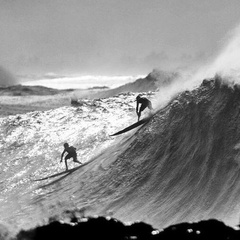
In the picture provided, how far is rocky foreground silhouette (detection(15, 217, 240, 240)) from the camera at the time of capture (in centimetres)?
1540

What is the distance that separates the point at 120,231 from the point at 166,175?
12.0 feet

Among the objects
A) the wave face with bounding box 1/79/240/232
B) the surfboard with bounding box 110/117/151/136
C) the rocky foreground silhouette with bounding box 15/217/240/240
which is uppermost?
the surfboard with bounding box 110/117/151/136

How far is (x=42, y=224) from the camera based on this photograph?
18375mm

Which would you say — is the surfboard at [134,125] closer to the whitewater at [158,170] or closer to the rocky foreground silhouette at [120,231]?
the whitewater at [158,170]

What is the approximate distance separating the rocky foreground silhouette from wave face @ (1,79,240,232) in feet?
1.14

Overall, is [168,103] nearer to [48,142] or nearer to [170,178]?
[170,178]

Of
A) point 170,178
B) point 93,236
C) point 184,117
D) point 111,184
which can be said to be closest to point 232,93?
point 184,117

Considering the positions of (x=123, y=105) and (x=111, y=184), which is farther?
(x=123, y=105)

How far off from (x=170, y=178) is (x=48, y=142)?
1213 cm

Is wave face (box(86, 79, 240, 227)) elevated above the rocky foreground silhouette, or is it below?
above

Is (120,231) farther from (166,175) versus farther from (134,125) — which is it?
(134,125)

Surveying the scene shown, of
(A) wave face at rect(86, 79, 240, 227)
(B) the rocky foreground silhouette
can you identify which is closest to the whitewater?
(A) wave face at rect(86, 79, 240, 227)

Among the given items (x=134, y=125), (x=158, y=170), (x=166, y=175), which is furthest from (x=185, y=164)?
(x=134, y=125)

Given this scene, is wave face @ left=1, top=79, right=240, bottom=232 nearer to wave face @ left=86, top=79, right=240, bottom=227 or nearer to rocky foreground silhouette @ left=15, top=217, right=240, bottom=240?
wave face @ left=86, top=79, right=240, bottom=227
